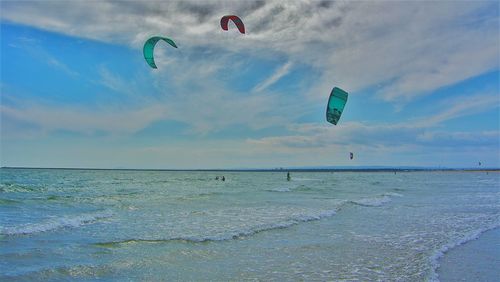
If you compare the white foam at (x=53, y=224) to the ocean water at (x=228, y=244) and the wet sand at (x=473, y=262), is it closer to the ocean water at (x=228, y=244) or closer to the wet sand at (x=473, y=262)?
the ocean water at (x=228, y=244)

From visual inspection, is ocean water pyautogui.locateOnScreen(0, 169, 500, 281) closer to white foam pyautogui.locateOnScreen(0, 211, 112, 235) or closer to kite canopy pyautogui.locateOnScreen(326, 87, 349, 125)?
white foam pyautogui.locateOnScreen(0, 211, 112, 235)

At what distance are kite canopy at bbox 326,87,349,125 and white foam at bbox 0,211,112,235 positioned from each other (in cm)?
828

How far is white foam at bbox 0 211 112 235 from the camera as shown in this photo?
38.1 ft

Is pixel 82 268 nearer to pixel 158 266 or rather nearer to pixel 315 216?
pixel 158 266

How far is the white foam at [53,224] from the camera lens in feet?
38.1

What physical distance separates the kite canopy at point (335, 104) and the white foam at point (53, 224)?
27.2 feet

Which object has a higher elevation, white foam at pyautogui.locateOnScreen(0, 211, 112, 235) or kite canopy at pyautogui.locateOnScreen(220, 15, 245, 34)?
kite canopy at pyautogui.locateOnScreen(220, 15, 245, 34)

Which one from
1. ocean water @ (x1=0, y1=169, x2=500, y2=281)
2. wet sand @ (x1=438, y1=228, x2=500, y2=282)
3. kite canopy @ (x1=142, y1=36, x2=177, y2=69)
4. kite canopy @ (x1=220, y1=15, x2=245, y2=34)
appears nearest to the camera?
wet sand @ (x1=438, y1=228, x2=500, y2=282)

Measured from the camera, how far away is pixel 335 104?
12.0 m

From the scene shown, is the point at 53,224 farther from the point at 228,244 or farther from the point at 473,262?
the point at 473,262

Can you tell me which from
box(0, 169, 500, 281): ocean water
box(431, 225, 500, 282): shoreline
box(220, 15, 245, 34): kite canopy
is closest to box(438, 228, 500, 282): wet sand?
box(431, 225, 500, 282): shoreline

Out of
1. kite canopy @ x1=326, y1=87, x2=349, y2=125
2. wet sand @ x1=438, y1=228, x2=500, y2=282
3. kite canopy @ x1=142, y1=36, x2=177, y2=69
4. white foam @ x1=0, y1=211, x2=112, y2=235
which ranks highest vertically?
kite canopy @ x1=142, y1=36, x2=177, y2=69

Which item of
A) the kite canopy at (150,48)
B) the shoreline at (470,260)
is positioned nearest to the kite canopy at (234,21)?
the kite canopy at (150,48)

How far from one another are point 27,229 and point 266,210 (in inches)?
364
